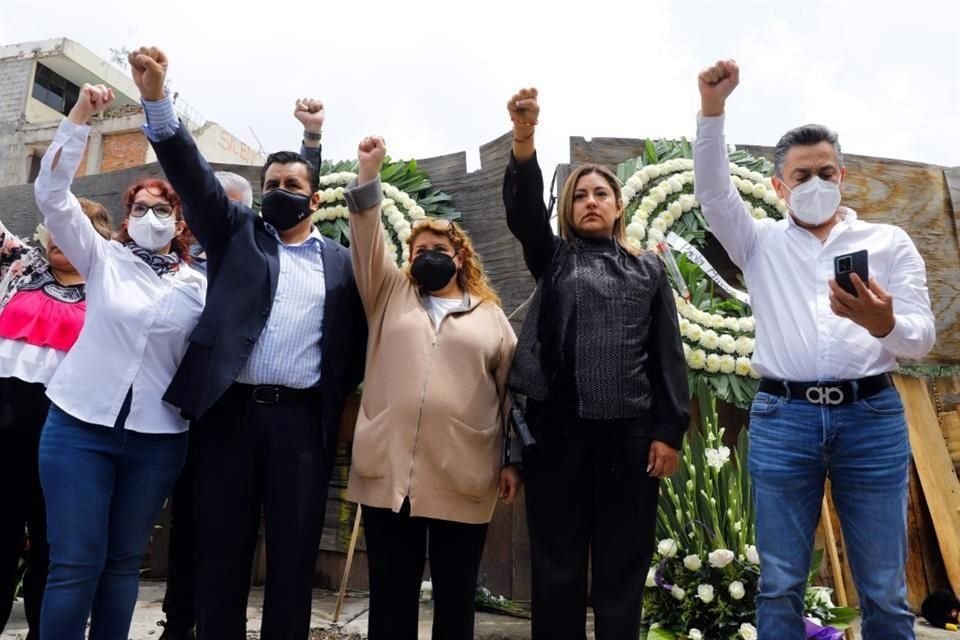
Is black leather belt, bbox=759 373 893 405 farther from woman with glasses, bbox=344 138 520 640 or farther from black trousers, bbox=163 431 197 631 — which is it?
black trousers, bbox=163 431 197 631

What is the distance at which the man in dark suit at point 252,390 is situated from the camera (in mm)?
2002

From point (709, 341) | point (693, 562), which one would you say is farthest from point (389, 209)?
point (693, 562)

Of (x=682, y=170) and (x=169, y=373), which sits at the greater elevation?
(x=682, y=170)

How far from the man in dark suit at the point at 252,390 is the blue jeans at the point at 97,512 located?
169 mm

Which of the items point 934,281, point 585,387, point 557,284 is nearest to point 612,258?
point 557,284

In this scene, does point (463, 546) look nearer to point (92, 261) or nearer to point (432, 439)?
point (432, 439)

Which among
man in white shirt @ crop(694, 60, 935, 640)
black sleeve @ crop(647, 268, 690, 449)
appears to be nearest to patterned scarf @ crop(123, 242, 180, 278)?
black sleeve @ crop(647, 268, 690, 449)

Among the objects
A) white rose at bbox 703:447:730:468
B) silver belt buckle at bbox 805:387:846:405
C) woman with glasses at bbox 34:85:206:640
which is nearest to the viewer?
silver belt buckle at bbox 805:387:846:405

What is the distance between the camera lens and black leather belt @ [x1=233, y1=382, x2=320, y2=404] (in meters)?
2.06

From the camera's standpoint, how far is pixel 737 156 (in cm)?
384

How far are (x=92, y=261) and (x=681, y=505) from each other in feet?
7.34

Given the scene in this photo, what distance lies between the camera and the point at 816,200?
6.71ft

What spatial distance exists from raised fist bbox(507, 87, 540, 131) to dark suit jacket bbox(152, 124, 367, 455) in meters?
0.73

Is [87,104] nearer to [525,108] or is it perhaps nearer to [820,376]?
[525,108]
